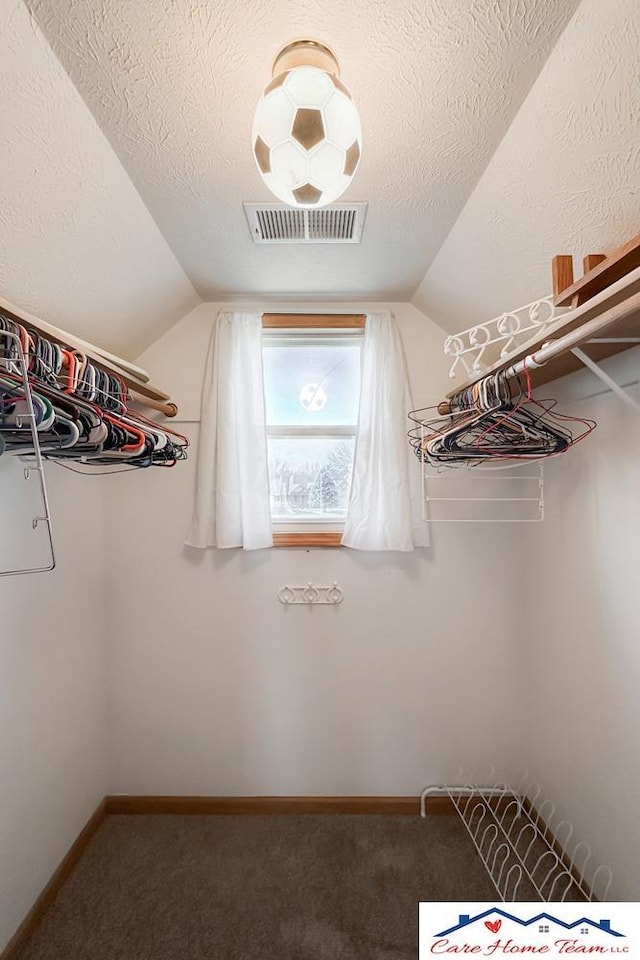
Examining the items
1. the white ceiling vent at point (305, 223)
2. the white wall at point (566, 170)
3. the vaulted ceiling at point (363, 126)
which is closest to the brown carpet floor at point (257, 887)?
the vaulted ceiling at point (363, 126)

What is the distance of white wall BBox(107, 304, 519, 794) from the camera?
212 cm

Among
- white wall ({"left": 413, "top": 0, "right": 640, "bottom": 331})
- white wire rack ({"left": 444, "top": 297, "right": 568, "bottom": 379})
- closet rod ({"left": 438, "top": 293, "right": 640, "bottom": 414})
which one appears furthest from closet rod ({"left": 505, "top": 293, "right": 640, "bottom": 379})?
white wall ({"left": 413, "top": 0, "right": 640, "bottom": 331})

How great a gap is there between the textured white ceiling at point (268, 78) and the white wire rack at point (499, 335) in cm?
41

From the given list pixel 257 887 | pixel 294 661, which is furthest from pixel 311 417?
pixel 257 887

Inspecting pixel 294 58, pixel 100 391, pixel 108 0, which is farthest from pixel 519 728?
pixel 108 0

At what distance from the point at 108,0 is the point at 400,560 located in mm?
2019

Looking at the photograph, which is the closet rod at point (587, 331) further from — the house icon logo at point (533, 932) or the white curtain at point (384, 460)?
the house icon logo at point (533, 932)

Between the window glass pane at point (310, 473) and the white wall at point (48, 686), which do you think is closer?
the white wall at point (48, 686)

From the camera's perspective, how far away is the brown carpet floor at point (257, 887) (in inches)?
58.4

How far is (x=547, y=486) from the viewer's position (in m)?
1.92

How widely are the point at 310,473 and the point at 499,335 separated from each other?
3.52 feet

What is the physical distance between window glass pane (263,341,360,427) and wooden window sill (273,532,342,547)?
0.60 meters

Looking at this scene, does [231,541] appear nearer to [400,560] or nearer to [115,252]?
[400,560]

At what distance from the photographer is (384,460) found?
2.07 metres
